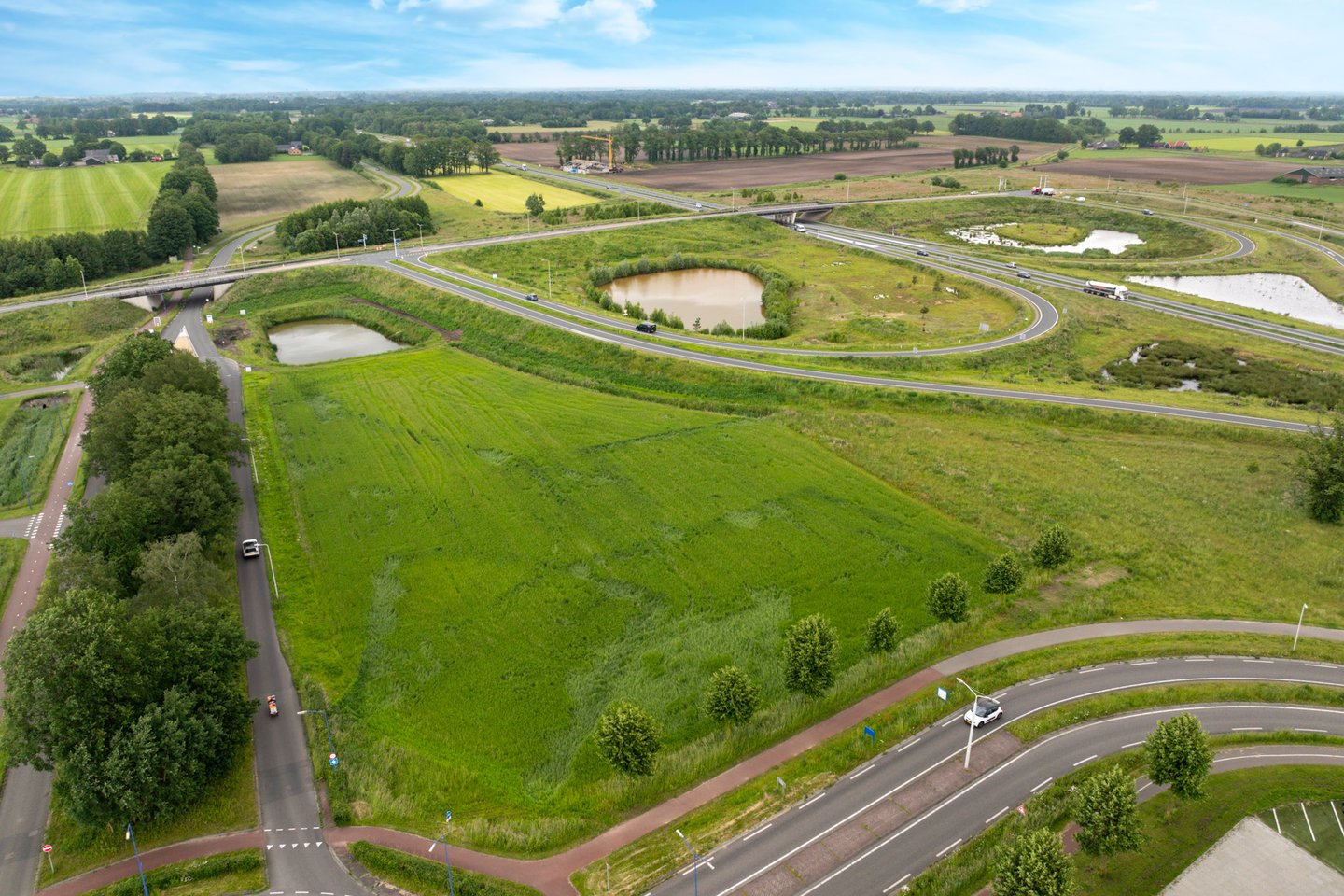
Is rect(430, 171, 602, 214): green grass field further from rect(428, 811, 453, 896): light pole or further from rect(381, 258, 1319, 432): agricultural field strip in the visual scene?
rect(428, 811, 453, 896): light pole

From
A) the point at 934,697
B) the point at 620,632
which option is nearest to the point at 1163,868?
the point at 934,697

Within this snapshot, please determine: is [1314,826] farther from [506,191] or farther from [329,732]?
[506,191]

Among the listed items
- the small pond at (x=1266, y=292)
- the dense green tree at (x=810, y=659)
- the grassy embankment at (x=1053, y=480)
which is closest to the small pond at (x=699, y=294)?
the grassy embankment at (x=1053, y=480)

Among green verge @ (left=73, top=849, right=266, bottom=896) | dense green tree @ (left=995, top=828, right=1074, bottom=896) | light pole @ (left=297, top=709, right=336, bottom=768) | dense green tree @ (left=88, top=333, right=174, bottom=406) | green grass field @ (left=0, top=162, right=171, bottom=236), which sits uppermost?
green grass field @ (left=0, top=162, right=171, bottom=236)

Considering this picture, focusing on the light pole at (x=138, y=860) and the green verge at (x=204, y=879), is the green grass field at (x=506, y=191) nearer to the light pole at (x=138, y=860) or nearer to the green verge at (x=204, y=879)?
the light pole at (x=138, y=860)

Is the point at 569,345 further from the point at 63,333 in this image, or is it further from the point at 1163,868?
the point at 1163,868

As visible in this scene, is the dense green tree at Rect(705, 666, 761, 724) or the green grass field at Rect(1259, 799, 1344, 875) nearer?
the green grass field at Rect(1259, 799, 1344, 875)

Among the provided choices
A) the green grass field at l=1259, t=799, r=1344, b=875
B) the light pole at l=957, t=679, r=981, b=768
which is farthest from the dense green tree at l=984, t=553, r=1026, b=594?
the green grass field at l=1259, t=799, r=1344, b=875

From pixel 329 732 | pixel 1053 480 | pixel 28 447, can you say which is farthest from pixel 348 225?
pixel 1053 480
